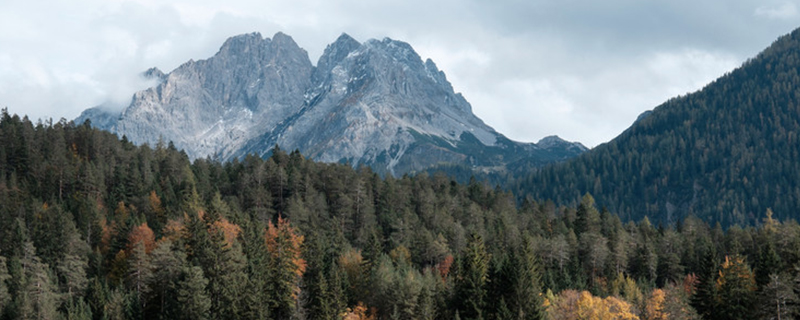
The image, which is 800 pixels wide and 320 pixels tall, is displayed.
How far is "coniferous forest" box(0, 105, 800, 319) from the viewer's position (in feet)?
310

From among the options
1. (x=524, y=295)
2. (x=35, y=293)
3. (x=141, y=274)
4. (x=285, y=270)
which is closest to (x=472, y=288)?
(x=524, y=295)

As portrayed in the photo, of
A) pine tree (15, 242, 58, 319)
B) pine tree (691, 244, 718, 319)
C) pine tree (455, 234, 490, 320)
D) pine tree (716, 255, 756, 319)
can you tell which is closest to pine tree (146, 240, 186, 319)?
→ pine tree (15, 242, 58, 319)

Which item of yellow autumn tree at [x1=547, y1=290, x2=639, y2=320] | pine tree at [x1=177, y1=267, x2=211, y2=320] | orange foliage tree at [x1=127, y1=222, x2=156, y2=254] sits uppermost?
orange foliage tree at [x1=127, y1=222, x2=156, y2=254]

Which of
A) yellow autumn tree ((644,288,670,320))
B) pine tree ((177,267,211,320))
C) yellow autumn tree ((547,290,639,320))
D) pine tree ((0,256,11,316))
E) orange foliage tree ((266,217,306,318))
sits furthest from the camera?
orange foliage tree ((266,217,306,318))

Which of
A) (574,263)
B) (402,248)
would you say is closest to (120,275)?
(402,248)

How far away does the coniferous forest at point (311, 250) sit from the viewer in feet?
310

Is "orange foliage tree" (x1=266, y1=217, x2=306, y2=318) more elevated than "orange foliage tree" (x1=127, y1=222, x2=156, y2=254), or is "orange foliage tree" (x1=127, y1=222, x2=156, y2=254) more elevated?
"orange foliage tree" (x1=127, y1=222, x2=156, y2=254)

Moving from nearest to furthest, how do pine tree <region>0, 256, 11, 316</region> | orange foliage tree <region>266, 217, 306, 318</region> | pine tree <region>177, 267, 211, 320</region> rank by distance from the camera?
pine tree <region>177, 267, 211, 320</region> → pine tree <region>0, 256, 11, 316</region> → orange foliage tree <region>266, 217, 306, 318</region>

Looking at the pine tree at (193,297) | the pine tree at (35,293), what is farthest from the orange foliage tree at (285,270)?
the pine tree at (35,293)

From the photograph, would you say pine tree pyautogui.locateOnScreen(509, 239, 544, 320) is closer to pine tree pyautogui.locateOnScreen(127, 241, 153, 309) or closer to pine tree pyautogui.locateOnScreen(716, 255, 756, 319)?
pine tree pyautogui.locateOnScreen(716, 255, 756, 319)

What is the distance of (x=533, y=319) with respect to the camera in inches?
3659

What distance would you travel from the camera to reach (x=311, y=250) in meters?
113

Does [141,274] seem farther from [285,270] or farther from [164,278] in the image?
[285,270]

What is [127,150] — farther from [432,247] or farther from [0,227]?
[432,247]
